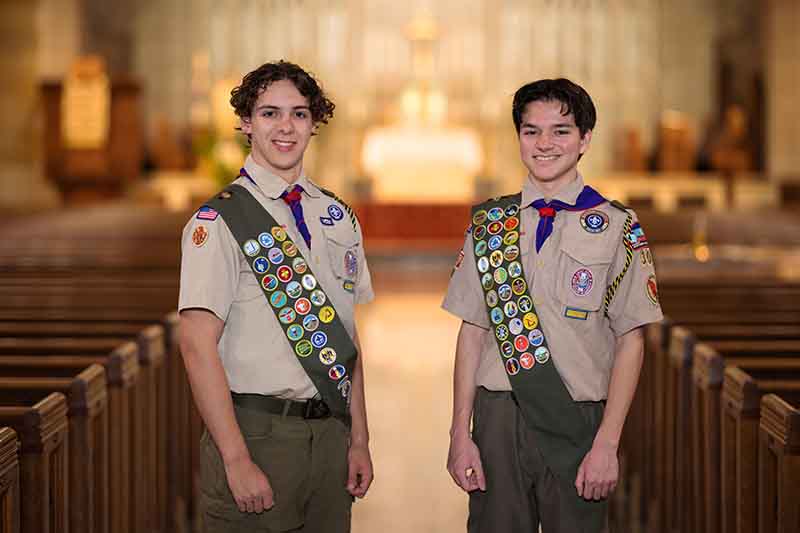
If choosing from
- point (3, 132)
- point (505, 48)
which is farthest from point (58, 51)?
point (505, 48)

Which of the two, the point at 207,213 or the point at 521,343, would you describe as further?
the point at 521,343

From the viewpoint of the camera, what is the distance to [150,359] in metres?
3.30

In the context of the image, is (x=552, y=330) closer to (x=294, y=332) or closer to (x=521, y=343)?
(x=521, y=343)

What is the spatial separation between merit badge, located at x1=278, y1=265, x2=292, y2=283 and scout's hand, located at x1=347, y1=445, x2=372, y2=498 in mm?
322

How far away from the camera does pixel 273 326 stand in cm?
195

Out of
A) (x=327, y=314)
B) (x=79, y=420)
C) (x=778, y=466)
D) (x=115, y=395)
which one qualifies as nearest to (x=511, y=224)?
(x=327, y=314)

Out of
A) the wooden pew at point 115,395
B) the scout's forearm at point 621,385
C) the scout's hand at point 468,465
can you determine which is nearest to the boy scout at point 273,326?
the scout's hand at point 468,465

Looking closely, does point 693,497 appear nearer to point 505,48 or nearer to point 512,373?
point 512,373

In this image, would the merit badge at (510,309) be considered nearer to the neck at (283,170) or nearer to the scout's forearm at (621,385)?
the scout's forearm at (621,385)

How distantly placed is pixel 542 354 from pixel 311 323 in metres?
0.39

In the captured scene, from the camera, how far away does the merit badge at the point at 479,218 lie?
207cm

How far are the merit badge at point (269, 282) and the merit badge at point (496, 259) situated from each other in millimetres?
374

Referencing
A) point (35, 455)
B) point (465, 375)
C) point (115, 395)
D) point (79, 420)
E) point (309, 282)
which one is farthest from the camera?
point (115, 395)

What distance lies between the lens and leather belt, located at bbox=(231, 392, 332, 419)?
1.94 meters
